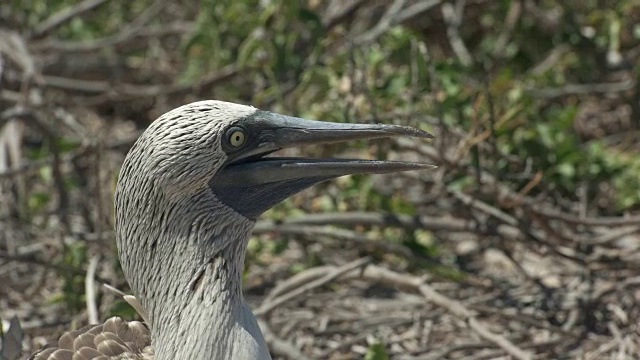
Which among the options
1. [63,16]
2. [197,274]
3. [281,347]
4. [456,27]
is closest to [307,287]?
[281,347]

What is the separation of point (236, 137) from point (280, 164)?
0.13 meters

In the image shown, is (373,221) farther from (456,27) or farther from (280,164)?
(280,164)

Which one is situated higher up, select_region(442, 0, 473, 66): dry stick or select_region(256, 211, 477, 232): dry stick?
select_region(442, 0, 473, 66): dry stick

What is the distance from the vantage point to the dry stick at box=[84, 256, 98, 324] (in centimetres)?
401

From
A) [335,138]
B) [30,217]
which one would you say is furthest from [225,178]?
[30,217]

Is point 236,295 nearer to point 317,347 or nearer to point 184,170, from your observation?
point 184,170

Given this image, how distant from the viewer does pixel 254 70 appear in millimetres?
5441

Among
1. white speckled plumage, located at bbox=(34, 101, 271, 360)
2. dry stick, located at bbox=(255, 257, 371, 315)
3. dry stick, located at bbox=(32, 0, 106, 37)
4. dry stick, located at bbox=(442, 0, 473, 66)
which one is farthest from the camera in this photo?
dry stick, located at bbox=(32, 0, 106, 37)

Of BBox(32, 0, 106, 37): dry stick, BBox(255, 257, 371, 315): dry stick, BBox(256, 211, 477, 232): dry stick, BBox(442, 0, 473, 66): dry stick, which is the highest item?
BBox(32, 0, 106, 37): dry stick

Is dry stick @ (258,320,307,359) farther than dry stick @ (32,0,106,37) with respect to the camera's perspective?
No

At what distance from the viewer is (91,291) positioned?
4.14 metres

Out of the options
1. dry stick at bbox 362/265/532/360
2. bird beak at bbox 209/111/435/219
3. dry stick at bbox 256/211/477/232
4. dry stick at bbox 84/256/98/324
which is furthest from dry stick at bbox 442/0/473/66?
bird beak at bbox 209/111/435/219

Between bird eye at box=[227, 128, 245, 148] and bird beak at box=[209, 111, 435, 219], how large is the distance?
0.6 inches

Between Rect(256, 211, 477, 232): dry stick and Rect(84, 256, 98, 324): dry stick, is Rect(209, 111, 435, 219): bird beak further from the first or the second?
Rect(256, 211, 477, 232): dry stick
